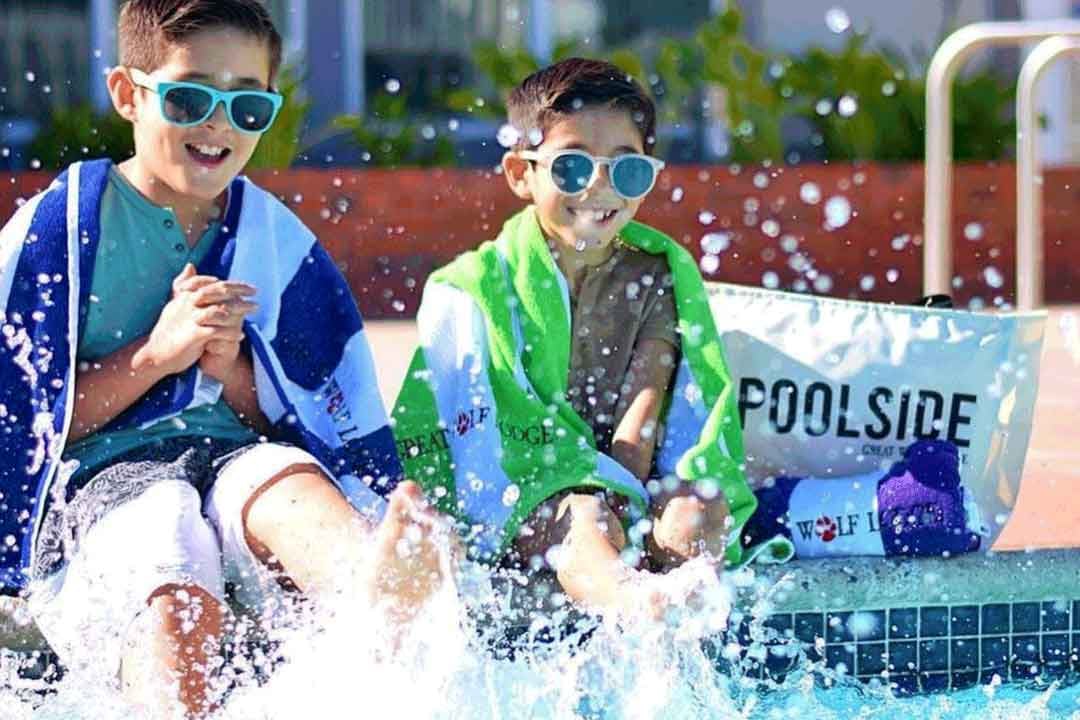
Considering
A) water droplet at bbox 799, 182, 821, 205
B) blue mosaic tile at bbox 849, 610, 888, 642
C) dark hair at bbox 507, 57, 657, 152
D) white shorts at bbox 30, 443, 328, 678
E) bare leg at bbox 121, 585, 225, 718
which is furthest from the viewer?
water droplet at bbox 799, 182, 821, 205

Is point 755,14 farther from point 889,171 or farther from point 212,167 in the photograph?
point 212,167

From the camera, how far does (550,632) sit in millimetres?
3621

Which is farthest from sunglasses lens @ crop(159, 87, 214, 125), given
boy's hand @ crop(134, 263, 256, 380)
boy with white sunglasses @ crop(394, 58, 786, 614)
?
boy with white sunglasses @ crop(394, 58, 786, 614)

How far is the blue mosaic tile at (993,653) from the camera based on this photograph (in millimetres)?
3979

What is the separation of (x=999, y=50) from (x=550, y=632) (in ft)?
35.3

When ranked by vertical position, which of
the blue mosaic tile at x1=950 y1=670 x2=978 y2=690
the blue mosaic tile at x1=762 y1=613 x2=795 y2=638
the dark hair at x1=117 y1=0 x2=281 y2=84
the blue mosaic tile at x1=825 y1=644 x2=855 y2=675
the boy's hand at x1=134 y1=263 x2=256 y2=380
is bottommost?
the blue mosaic tile at x1=950 y1=670 x2=978 y2=690

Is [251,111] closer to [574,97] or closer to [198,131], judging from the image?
[198,131]

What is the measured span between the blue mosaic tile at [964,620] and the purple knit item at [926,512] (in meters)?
0.11

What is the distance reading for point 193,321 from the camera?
3.39m

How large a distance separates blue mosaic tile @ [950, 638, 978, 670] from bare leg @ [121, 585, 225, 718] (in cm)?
155

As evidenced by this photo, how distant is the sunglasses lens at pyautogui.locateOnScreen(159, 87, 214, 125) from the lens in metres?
3.51

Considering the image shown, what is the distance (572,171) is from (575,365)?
0.39 m

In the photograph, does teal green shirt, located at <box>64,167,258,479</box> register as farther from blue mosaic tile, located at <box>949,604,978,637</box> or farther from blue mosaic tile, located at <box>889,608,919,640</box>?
blue mosaic tile, located at <box>949,604,978,637</box>

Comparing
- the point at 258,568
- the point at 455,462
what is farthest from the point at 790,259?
the point at 258,568
